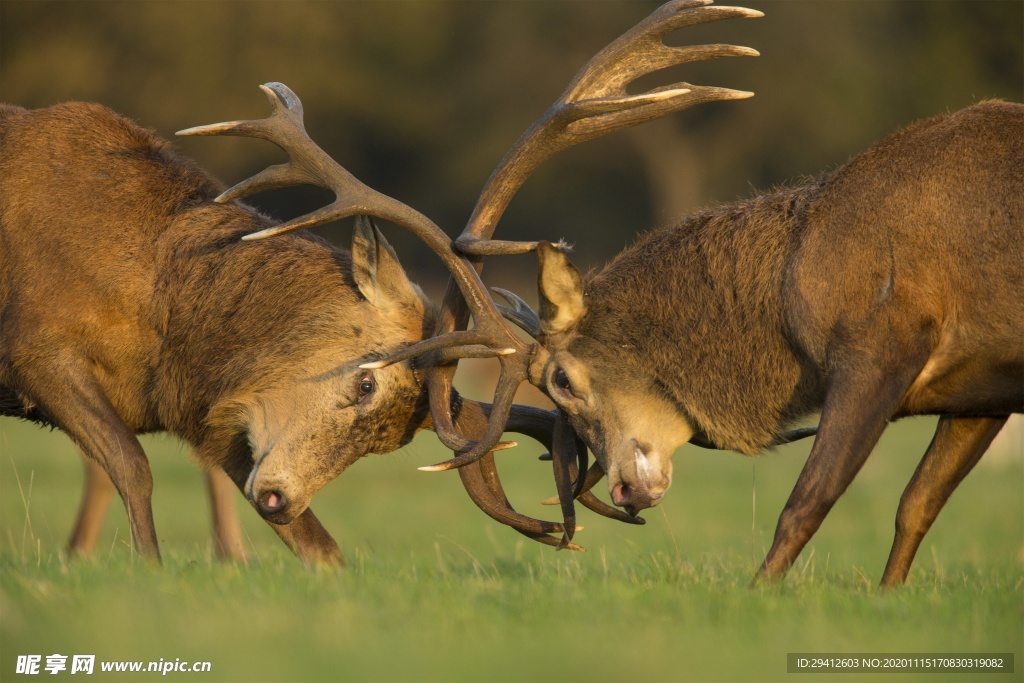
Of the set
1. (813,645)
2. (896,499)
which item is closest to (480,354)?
(813,645)

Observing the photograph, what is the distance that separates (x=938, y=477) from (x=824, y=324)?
1.26 meters

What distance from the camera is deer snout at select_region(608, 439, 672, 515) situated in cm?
756

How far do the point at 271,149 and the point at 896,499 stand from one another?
85.0 feet

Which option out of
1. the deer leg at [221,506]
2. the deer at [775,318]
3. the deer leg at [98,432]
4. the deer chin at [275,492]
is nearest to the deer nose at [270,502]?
the deer chin at [275,492]

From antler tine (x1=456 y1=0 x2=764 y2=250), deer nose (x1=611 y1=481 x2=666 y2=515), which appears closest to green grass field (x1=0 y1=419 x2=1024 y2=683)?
deer nose (x1=611 y1=481 x2=666 y2=515)

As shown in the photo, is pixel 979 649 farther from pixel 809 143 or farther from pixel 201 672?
pixel 809 143

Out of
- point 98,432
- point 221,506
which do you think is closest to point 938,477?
point 98,432

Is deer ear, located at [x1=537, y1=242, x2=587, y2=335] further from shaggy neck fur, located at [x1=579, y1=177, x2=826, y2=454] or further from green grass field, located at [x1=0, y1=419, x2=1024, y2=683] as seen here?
green grass field, located at [x1=0, y1=419, x2=1024, y2=683]

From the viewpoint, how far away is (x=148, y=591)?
5.82 metres

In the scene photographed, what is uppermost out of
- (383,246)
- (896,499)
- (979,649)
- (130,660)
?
(383,246)

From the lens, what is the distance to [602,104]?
7.45 meters

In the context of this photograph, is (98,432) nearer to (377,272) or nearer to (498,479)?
(377,272)

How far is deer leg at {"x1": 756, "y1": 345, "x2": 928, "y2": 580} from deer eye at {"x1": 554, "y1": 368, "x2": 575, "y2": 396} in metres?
1.54

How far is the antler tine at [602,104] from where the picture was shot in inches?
297
